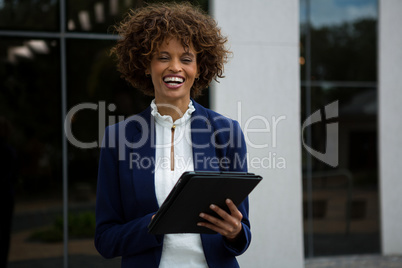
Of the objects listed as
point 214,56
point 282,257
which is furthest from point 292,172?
point 214,56

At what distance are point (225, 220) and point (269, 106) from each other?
4.52m

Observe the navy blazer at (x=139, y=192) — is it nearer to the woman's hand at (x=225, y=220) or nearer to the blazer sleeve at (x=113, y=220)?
the blazer sleeve at (x=113, y=220)

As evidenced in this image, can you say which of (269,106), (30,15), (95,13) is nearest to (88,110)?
(95,13)

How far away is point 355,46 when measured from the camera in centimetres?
748

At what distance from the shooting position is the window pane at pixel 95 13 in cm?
579

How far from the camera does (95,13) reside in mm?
5883

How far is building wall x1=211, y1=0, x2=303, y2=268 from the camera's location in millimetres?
5973

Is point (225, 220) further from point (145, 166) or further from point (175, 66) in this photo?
point (175, 66)

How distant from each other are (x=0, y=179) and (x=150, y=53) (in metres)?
4.58

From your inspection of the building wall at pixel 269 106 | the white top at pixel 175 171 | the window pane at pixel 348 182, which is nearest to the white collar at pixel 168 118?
the white top at pixel 175 171

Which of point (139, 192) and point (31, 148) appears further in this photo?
point (31, 148)

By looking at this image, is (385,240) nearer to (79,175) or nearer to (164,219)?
(79,175)

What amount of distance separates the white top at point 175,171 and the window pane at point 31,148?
4.13 m

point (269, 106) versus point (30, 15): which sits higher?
point (30, 15)
